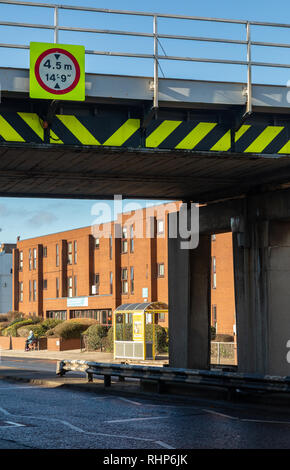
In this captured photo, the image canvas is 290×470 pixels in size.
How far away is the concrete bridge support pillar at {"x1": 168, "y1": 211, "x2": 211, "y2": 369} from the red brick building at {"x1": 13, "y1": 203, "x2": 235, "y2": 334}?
3087 cm

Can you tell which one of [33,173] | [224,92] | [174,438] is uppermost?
[224,92]

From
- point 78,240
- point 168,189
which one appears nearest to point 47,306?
point 78,240

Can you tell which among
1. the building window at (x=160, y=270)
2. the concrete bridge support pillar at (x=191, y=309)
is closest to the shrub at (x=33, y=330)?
the building window at (x=160, y=270)

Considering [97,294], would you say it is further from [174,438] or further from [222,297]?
[174,438]

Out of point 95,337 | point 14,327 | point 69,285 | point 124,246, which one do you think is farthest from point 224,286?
point 69,285

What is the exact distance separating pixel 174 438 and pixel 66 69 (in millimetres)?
6328

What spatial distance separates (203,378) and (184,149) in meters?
5.59

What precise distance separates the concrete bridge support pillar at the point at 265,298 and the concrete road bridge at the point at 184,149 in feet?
0.08

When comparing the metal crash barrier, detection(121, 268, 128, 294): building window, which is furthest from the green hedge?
the metal crash barrier

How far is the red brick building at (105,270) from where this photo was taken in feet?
168

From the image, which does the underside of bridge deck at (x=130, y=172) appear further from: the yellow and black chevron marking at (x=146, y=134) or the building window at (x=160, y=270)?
the building window at (x=160, y=270)

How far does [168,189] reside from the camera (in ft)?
56.9

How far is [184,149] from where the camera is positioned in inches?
507

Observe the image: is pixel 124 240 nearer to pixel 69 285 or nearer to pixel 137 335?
pixel 69 285
